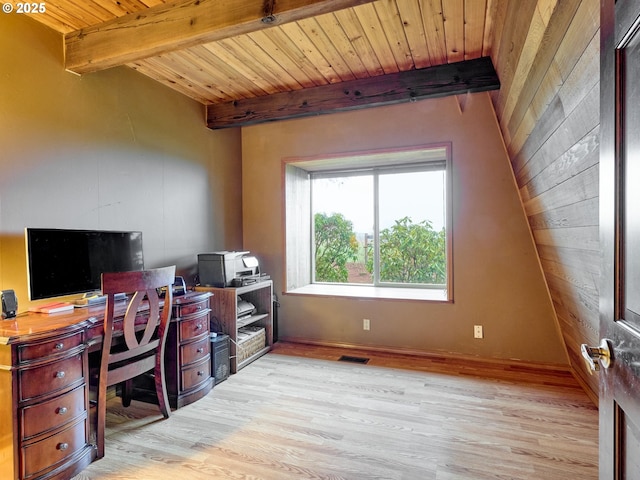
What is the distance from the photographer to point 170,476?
1.78 meters

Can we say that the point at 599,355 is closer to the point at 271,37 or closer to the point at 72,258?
the point at 271,37

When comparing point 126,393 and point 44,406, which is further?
point 126,393

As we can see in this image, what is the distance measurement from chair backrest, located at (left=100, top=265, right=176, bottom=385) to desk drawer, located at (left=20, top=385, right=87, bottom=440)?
0.15m

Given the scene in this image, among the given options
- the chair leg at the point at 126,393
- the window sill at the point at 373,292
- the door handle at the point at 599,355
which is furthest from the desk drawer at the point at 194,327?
the door handle at the point at 599,355

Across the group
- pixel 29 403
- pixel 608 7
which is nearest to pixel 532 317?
pixel 608 7

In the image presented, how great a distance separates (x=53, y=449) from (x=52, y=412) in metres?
0.18

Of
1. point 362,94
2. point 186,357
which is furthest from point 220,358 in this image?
point 362,94

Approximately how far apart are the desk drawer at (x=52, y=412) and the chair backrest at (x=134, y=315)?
0.15 metres

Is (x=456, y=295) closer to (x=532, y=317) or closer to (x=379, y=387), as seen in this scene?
(x=532, y=317)

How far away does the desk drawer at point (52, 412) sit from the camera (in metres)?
1.60

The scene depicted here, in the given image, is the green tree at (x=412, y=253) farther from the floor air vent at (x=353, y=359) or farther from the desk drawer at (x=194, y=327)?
the desk drawer at (x=194, y=327)

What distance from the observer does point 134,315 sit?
2.03m

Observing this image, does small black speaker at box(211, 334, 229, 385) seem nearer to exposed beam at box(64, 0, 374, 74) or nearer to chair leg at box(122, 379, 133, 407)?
chair leg at box(122, 379, 133, 407)

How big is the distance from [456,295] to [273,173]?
2.43m
